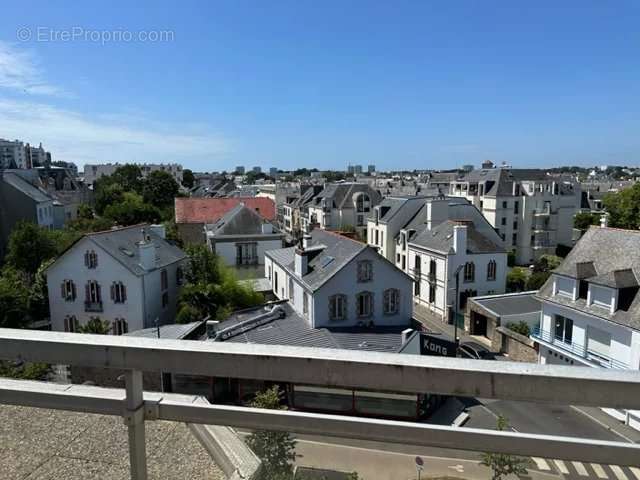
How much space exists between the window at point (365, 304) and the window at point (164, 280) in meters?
10.9

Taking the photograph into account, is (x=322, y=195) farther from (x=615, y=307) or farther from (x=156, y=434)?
(x=156, y=434)

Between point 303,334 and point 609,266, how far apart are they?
12.7 meters

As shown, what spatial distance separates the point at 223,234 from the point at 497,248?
18.3 m

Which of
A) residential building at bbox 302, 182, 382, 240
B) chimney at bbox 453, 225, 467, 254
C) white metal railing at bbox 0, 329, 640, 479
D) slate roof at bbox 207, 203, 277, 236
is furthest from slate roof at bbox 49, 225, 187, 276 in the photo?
residential building at bbox 302, 182, 382, 240

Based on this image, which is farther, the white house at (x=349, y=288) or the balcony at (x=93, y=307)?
the balcony at (x=93, y=307)

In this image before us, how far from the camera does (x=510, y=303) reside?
1080 inches

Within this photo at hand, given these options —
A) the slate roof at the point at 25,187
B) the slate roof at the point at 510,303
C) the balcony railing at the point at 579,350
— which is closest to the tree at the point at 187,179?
the slate roof at the point at 25,187

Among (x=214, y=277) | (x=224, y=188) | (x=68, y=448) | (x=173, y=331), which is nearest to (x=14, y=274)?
(x=214, y=277)

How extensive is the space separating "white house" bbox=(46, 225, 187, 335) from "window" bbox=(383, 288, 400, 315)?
11.7 m

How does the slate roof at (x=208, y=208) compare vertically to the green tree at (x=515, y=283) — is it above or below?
above

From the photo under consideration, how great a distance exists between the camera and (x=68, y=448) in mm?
2680

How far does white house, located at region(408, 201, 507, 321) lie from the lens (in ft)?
97.8

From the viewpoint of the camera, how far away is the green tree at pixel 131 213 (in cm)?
5022

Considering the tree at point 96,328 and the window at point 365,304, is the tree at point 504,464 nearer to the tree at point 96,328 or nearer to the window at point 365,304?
the window at point 365,304
